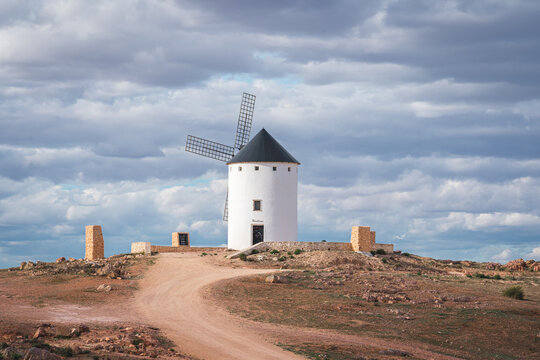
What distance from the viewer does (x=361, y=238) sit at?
4738cm

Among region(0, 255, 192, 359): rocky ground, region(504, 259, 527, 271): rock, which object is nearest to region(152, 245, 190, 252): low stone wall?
region(0, 255, 192, 359): rocky ground

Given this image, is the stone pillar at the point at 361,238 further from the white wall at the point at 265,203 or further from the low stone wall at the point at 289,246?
the white wall at the point at 265,203

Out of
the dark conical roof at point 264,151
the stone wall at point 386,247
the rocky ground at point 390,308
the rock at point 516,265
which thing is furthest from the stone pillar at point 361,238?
the rock at point 516,265

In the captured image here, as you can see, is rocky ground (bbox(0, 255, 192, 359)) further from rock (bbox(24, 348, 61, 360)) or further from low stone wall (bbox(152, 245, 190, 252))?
low stone wall (bbox(152, 245, 190, 252))

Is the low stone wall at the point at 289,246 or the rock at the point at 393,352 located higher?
the low stone wall at the point at 289,246

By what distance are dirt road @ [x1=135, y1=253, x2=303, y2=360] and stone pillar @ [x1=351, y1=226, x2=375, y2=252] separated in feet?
40.1

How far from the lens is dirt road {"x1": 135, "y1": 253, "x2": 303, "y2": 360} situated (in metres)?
20.3

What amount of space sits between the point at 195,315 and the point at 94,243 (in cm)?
2245

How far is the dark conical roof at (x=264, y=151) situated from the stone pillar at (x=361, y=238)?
7.53m

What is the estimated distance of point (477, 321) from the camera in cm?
2684

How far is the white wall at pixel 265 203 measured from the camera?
4831cm

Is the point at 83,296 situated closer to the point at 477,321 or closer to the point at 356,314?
the point at 356,314

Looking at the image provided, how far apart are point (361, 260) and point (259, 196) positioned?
10069 mm

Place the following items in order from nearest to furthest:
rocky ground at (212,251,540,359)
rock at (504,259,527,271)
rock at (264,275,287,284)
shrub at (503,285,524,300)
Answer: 1. rocky ground at (212,251,540,359)
2. shrub at (503,285,524,300)
3. rock at (264,275,287,284)
4. rock at (504,259,527,271)
